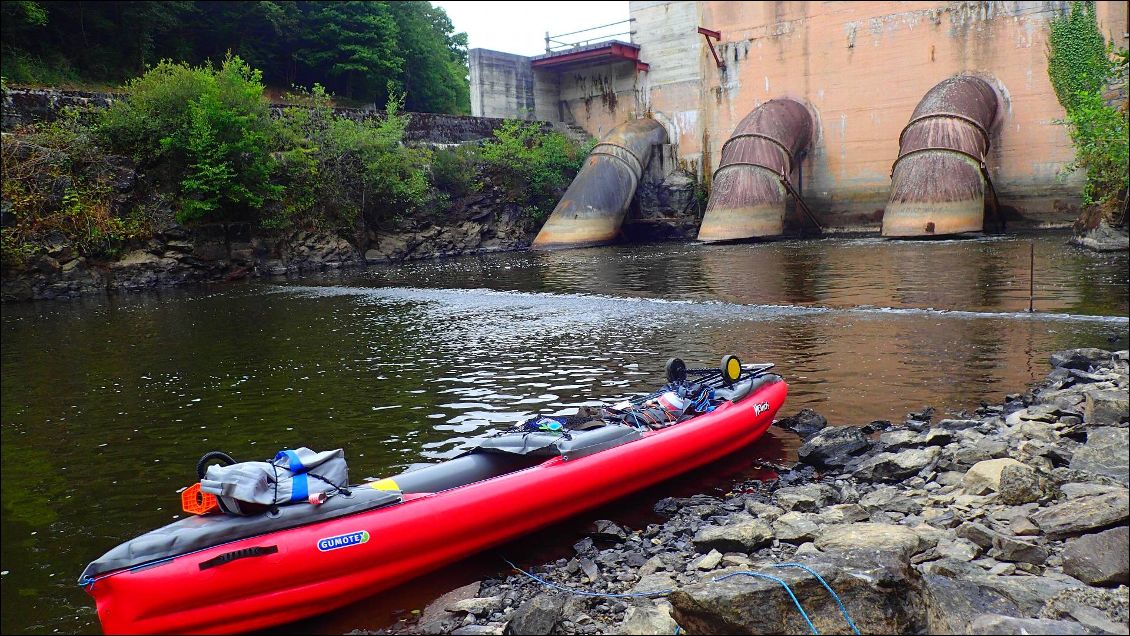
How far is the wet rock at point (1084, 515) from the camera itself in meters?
4.38

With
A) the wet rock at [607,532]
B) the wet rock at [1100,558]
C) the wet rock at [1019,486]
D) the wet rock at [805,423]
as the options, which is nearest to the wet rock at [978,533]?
the wet rock at [1100,558]

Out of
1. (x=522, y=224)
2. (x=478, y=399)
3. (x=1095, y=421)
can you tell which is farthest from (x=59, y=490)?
(x=522, y=224)

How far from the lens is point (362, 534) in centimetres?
485

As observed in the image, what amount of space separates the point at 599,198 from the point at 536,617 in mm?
27536

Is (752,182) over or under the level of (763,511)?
over

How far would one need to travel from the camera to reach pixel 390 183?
94.0 ft

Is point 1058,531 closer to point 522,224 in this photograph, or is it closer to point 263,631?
point 263,631

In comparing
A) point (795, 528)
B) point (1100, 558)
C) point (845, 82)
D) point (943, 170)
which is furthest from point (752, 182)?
point (1100, 558)

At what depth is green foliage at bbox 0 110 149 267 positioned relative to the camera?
840 inches

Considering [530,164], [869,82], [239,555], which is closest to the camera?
[239,555]

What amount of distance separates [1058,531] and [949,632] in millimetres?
1452

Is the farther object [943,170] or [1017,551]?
[943,170]

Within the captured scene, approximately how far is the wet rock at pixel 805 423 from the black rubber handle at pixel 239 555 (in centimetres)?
495

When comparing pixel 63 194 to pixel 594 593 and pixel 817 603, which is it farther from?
Result: pixel 817 603
